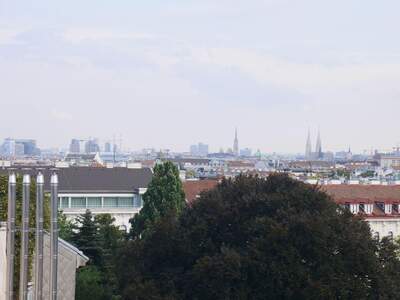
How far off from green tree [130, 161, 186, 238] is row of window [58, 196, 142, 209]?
23.0m

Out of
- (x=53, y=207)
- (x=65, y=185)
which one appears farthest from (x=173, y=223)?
(x=65, y=185)

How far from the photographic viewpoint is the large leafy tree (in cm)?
4697

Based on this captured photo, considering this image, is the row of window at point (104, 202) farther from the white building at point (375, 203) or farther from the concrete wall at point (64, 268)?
the concrete wall at point (64, 268)

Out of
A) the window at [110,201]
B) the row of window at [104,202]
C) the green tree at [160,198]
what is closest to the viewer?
the green tree at [160,198]

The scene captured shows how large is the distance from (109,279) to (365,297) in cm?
1422

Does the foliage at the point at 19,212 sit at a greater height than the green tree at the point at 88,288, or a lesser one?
greater

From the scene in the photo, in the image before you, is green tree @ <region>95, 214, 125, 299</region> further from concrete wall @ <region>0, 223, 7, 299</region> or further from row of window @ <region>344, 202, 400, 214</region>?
row of window @ <region>344, 202, 400, 214</region>

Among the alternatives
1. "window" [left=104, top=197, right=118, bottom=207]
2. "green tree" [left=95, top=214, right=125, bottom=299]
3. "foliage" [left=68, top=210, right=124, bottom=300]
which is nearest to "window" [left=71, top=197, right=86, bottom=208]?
"window" [left=104, top=197, right=118, bottom=207]

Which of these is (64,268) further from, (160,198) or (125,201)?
(125,201)

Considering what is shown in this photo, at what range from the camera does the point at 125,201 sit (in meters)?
92.1

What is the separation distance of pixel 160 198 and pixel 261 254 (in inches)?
807

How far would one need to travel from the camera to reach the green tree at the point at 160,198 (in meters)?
66.4

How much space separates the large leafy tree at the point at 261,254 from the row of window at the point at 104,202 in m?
39.3

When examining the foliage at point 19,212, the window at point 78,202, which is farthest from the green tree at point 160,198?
the window at point 78,202
